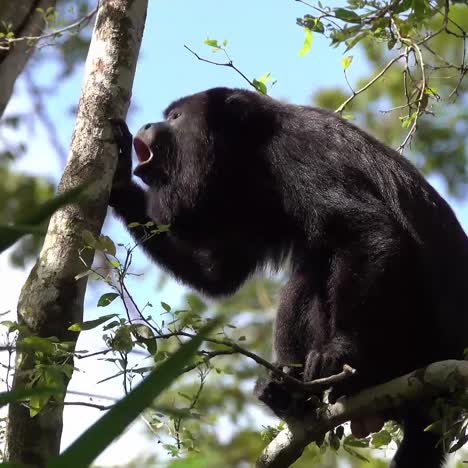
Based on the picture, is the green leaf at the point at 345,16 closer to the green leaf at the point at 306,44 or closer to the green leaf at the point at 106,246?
the green leaf at the point at 306,44

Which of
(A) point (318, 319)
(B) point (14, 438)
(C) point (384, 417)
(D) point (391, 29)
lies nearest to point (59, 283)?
(B) point (14, 438)

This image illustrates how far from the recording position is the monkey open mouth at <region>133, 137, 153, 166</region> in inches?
171

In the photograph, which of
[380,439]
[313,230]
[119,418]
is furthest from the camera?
[313,230]

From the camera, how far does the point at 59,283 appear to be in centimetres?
295

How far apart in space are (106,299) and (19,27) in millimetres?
2251

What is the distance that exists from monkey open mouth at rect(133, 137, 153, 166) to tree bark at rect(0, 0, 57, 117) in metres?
0.74

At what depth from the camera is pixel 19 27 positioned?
440 centimetres

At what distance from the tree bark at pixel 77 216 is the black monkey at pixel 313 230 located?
18 cm

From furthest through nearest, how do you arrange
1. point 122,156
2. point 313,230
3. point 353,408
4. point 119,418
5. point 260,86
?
point 260,86
point 122,156
point 313,230
point 353,408
point 119,418

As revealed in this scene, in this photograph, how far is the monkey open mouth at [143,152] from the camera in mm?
4342

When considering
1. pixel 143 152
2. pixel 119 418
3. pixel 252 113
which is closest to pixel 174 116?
pixel 143 152

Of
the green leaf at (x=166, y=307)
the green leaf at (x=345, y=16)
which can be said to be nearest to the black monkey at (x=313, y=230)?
the green leaf at (x=345, y=16)

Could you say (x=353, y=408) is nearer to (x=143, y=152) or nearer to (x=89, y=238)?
(x=89, y=238)

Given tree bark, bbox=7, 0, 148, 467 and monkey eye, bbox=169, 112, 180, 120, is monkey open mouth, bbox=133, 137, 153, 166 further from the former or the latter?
tree bark, bbox=7, 0, 148, 467
